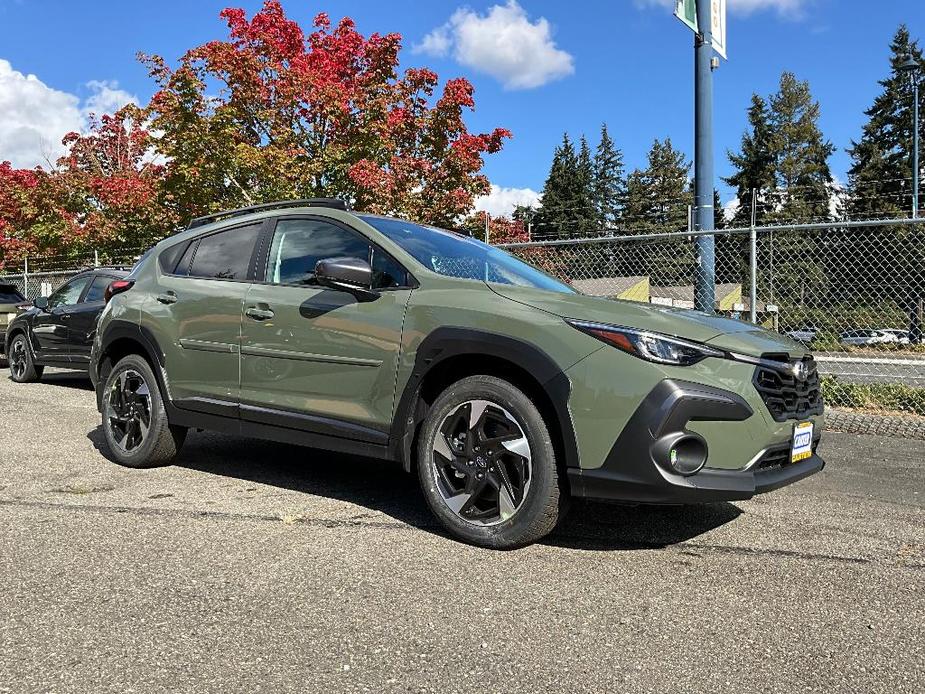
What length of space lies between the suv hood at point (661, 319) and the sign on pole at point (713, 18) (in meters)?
6.36

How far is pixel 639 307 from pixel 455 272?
1.07 metres

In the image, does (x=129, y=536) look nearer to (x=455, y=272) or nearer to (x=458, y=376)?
(x=458, y=376)

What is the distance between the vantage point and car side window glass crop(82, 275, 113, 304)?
31.4ft

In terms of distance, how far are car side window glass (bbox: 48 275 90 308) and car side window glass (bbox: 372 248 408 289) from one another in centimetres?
707

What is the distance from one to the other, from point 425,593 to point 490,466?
72 centimetres

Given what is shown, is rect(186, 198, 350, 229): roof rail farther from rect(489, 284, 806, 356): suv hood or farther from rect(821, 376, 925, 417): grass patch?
rect(821, 376, 925, 417): grass patch

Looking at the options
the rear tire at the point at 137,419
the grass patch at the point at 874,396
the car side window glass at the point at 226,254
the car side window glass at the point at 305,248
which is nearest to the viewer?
the car side window glass at the point at 305,248

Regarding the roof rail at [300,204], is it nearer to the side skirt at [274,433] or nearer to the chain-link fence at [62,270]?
the side skirt at [274,433]

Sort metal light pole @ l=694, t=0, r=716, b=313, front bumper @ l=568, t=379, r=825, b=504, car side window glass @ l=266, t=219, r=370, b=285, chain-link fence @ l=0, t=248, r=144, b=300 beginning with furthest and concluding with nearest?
chain-link fence @ l=0, t=248, r=144, b=300 < metal light pole @ l=694, t=0, r=716, b=313 < car side window glass @ l=266, t=219, r=370, b=285 < front bumper @ l=568, t=379, r=825, b=504

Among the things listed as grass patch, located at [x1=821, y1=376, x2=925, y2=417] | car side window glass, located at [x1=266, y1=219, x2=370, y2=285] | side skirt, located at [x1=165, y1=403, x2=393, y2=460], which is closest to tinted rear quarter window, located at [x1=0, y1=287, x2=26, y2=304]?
side skirt, located at [x1=165, y1=403, x2=393, y2=460]

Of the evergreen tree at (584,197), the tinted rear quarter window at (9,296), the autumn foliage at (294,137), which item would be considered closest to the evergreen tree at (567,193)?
the evergreen tree at (584,197)

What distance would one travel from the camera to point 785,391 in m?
3.46

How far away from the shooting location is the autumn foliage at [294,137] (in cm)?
1427

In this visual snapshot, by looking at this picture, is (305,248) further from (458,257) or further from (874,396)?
(874,396)
